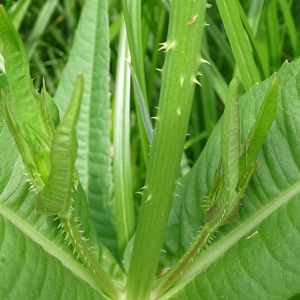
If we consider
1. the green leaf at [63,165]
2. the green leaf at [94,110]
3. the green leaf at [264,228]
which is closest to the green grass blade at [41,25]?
the green leaf at [94,110]

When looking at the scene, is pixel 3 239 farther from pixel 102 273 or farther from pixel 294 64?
pixel 294 64

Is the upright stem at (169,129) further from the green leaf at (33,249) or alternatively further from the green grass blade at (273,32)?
the green grass blade at (273,32)

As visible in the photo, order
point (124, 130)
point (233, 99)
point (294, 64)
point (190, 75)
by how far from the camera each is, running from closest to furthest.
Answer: point (233, 99) → point (190, 75) → point (294, 64) → point (124, 130)

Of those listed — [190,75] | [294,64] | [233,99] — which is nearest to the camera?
[233,99]

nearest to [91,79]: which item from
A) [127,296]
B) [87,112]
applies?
[87,112]

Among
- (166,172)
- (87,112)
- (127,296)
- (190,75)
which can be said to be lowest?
(127,296)
